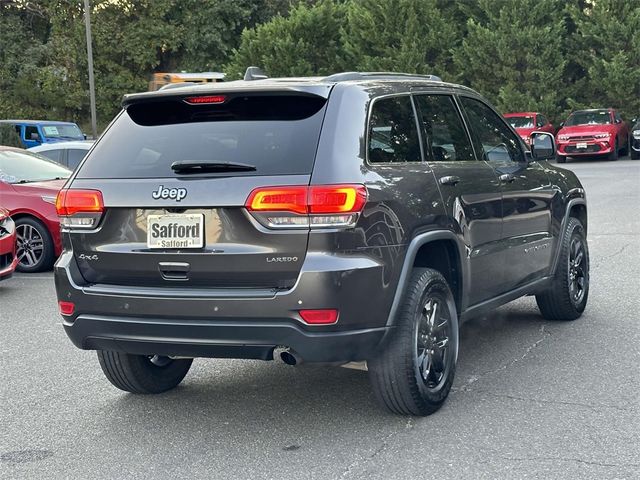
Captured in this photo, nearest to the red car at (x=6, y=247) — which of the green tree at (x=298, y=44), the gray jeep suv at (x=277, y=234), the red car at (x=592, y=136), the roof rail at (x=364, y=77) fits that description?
the gray jeep suv at (x=277, y=234)

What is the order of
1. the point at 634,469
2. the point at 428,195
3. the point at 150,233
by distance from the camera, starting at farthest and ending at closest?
the point at 428,195
the point at 150,233
the point at 634,469

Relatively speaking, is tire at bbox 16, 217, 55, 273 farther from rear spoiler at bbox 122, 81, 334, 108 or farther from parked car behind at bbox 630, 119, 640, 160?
parked car behind at bbox 630, 119, 640, 160

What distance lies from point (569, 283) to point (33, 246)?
6590 mm

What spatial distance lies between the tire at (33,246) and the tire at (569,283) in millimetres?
6175

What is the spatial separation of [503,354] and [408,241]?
1.91m

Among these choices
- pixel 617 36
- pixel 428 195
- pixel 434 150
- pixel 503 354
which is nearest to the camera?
pixel 428 195

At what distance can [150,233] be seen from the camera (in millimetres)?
4645

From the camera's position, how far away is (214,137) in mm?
4742

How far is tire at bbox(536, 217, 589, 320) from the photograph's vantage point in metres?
7.07

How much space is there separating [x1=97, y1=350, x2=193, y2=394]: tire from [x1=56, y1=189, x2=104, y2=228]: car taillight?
0.82 m

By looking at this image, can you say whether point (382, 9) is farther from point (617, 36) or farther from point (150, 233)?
point (150, 233)

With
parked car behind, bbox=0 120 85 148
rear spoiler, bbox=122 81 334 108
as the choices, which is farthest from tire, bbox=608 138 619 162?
rear spoiler, bbox=122 81 334 108

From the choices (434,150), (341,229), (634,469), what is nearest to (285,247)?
(341,229)

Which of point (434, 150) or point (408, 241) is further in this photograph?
point (434, 150)
